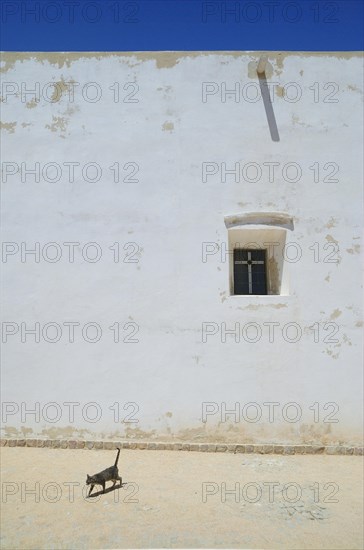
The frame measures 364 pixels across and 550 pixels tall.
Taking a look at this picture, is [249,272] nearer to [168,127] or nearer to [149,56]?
[168,127]

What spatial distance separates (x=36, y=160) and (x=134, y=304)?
2.67 metres

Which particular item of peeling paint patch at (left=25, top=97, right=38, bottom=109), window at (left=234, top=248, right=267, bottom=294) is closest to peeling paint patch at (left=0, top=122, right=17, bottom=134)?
peeling paint patch at (left=25, top=97, right=38, bottom=109)

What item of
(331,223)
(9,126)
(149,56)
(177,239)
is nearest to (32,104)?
(9,126)

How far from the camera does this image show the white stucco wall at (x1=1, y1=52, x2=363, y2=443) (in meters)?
5.74

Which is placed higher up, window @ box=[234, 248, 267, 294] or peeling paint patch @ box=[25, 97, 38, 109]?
peeling paint patch @ box=[25, 97, 38, 109]

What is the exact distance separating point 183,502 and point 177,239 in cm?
336

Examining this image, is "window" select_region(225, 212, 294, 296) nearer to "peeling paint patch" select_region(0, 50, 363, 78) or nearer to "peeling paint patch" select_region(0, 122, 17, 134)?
"peeling paint patch" select_region(0, 50, 363, 78)

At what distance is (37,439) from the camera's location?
Result: 227 inches

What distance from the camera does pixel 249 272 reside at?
6.29 meters

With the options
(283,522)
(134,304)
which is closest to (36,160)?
(134,304)

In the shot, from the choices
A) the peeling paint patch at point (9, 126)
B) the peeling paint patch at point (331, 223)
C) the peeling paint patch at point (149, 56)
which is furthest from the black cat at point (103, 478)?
the peeling paint patch at point (149, 56)

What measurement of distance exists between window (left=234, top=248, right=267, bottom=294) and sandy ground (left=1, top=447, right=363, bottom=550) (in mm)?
2375

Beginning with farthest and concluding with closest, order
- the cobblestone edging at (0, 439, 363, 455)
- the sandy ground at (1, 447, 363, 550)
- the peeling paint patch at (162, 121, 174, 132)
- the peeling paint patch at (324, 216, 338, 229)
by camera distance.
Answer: the peeling paint patch at (162, 121, 174, 132) < the peeling paint patch at (324, 216, 338, 229) < the cobblestone edging at (0, 439, 363, 455) < the sandy ground at (1, 447, 363, 550)

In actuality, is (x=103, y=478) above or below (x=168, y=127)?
below
